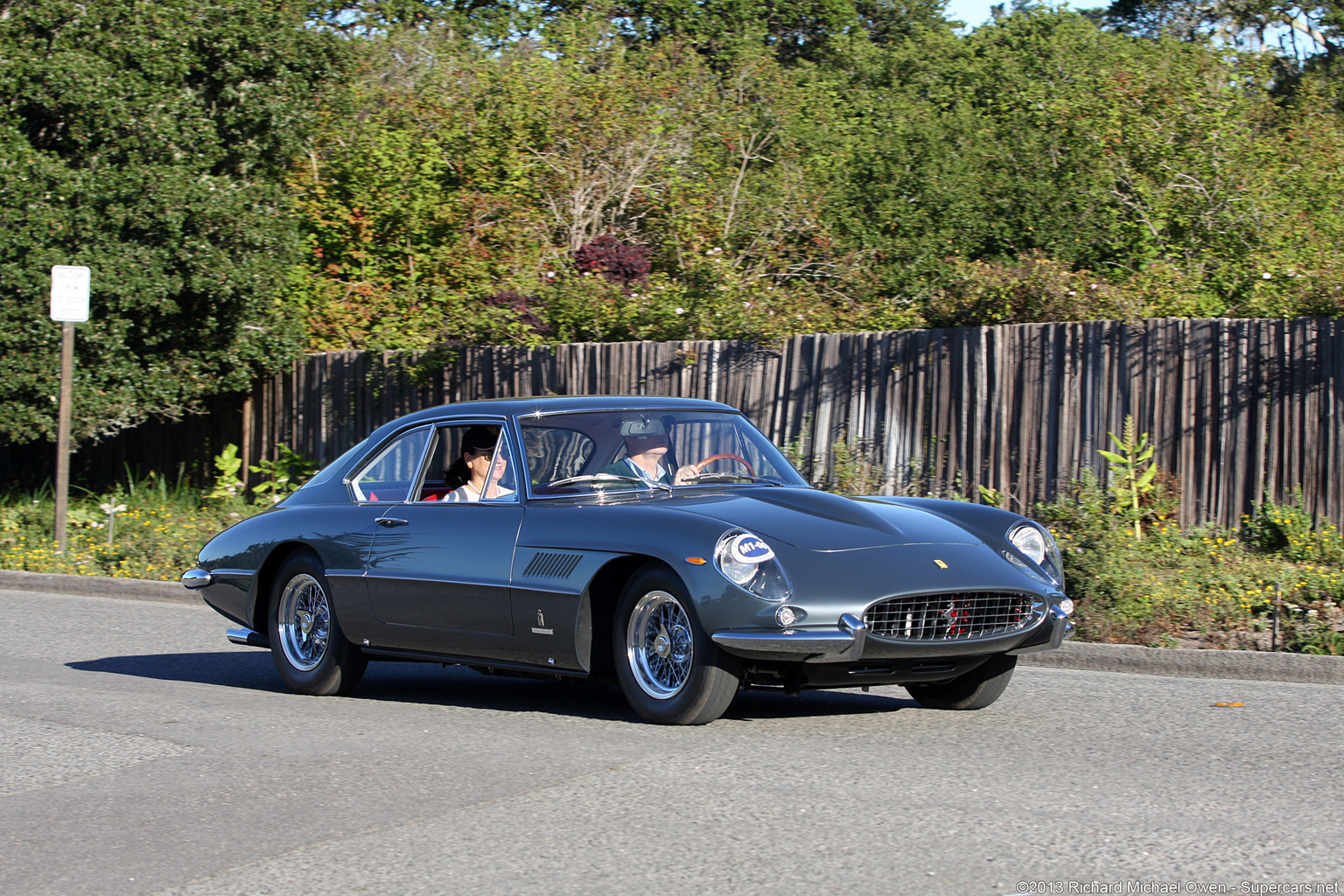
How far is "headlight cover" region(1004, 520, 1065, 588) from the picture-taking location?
7109 millimetres

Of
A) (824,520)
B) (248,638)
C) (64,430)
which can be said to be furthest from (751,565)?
(64,430)

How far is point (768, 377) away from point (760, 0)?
2911 centimetres

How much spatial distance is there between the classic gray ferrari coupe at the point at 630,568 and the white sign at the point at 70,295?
24.7 feet

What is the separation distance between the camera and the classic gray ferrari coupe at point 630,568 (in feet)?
20.9

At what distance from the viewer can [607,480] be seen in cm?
747

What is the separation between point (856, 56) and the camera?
38188 millimetres

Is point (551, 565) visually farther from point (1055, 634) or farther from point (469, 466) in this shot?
point (1055, 634)

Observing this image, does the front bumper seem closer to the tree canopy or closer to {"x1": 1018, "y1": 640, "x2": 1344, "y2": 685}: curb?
{"x1": 1018, "y1": 640, "x2": 1344, "y2": 685}: curb

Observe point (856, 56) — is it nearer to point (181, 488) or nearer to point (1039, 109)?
point (1039, 109)

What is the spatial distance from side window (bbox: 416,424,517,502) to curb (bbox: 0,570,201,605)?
6.12 m

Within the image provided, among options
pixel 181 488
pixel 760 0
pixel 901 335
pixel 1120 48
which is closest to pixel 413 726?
pixel 901 335

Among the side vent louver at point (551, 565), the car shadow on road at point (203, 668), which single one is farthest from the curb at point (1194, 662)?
the car shadow on road at point (203, 668)

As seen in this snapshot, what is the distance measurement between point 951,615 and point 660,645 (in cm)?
130

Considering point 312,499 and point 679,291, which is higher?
point 679,291
